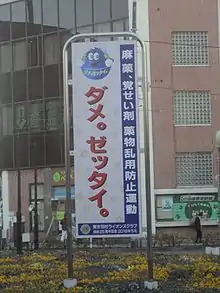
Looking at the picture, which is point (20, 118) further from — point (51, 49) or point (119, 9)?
point (119, 9)

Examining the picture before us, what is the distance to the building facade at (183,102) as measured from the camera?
3719 centimetres

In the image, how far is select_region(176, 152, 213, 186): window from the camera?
37.5m

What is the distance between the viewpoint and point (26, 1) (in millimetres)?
42438

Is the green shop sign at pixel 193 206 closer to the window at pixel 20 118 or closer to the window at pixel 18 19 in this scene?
the window at pixel 20 118

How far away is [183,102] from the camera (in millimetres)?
37781

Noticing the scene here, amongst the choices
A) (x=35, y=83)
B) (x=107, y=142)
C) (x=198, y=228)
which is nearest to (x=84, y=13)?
(x=35, y=83)

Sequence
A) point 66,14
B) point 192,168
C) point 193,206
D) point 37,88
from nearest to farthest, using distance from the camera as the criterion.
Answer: point 193,206 < point 192,168 < point 66,14 < point 37,88

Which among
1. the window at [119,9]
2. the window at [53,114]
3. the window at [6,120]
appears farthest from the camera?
the window at [6,120]

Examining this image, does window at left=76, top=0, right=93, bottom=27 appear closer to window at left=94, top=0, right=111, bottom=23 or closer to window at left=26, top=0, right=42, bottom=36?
window at left=94, top=0, right=111, bottom=23

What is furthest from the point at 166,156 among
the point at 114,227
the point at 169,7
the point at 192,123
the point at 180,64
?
the point at 114,227

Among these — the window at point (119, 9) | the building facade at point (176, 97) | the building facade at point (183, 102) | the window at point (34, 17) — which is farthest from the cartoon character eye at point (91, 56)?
the window at point (34, 17)

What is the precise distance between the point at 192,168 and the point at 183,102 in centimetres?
370

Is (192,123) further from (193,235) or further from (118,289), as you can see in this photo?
(118,289)

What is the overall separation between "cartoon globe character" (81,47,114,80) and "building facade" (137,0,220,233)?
82.9 ft
